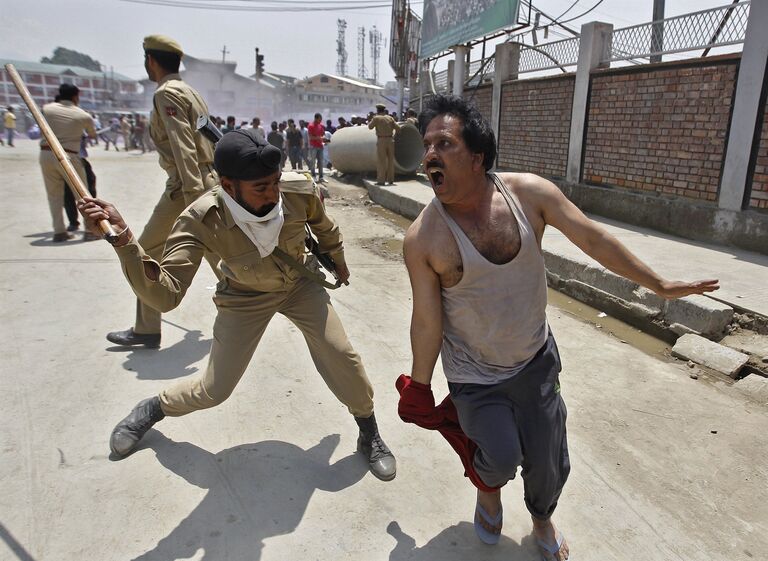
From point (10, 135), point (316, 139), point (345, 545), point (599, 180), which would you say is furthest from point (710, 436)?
point (10, 135)

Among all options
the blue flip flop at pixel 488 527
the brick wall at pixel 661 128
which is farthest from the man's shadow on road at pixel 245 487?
the brick wall at pixel 661 128

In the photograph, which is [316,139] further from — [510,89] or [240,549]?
[240,549]

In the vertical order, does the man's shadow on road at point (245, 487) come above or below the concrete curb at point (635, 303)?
below

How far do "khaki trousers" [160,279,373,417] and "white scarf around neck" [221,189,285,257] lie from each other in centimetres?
28

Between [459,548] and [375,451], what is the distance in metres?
0.63

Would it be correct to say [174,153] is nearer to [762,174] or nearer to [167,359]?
[167,359]

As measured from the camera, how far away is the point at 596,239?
192cm

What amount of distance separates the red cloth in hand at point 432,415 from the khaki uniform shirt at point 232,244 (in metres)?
0.82

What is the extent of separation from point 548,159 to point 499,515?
8.27 metres

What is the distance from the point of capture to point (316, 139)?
1420cm

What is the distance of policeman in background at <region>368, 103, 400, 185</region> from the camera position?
10922 millimetres

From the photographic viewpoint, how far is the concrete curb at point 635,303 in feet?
13.1

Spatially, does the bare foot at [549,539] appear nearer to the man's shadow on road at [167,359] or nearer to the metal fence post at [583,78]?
the man's shadow on road at [167,359]

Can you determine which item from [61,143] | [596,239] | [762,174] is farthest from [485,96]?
[596,239]
